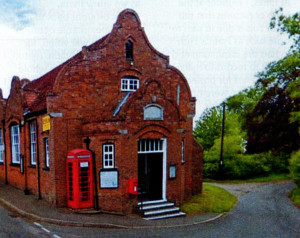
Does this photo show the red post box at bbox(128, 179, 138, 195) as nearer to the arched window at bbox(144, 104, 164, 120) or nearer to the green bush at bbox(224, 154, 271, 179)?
the arched window at bbox(144, 104, 164, 120)

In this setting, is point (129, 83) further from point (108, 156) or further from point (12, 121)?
point (12, 121)

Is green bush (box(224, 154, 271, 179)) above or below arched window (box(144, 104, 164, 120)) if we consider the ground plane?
below

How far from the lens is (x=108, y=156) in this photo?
12.8 metres

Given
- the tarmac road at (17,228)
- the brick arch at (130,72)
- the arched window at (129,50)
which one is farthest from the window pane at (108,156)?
the arched window at (129,50)

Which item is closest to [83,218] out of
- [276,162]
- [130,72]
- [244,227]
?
[244,227]

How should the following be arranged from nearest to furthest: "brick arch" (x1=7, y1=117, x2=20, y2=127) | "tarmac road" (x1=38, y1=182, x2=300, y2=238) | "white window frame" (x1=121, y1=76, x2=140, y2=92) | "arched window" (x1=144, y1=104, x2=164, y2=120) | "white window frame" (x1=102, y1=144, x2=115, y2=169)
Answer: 1. "tarmac road" (x1=38, y1=182, x2=300, y2=238)
2. "white window frame" (x1=102, y1=144, x2=115, y2=169)
3. "arched window" (x1=144, y1=104, x2=164, y2=120)
4. "white window frame" (x1=121, y1=76, x2=140, y2=92)
5. "brick arch" (x1=7, y1=117, x2=20, y2=127)

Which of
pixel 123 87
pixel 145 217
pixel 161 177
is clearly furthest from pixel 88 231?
pixel 123 87

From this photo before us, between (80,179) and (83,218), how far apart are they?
1.78 meters

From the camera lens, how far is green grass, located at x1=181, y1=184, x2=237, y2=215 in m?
14.1

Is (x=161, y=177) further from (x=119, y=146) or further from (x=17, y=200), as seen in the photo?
(x=17, y=200)

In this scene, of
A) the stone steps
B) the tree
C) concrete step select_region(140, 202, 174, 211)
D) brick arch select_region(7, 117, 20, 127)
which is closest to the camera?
the stone steps

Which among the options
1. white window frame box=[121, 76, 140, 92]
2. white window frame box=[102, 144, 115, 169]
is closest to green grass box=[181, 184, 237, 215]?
white window frame box=[102, 144, 115, 169]

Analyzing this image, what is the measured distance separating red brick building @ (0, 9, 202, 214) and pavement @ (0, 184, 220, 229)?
64 centimetres

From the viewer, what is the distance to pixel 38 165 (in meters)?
15.3
